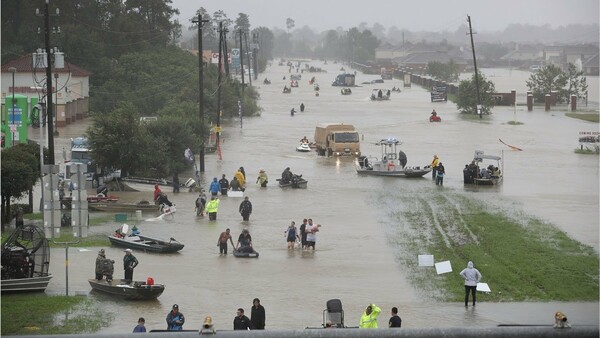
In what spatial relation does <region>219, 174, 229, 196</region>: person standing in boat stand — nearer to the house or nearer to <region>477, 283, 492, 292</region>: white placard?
<region>477, 283, 492, 292</region>: white placard

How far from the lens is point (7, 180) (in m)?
29.8

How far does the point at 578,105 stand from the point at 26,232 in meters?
75.5

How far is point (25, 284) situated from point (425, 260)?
8.53m

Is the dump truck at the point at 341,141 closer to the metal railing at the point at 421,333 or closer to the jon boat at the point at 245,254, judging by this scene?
the jon boat at the point at 245,254

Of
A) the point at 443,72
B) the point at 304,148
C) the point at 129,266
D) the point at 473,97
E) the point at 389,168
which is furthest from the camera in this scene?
the point at 443,72

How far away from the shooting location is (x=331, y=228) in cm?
3155

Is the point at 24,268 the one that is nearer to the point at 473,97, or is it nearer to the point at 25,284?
the point at 25,284

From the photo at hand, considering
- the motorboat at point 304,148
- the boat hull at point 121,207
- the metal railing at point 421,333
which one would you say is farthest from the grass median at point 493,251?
the motorboat at point 304,148

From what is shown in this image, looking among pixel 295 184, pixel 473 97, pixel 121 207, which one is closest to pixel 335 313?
pixel 121 207

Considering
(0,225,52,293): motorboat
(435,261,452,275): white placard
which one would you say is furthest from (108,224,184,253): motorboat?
(435,261,452,275): white placard

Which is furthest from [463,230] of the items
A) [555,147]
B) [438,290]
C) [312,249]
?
[555,147]

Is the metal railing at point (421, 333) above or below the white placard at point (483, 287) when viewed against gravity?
above

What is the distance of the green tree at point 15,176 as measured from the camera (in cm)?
2969

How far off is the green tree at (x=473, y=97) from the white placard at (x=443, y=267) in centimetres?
5358
